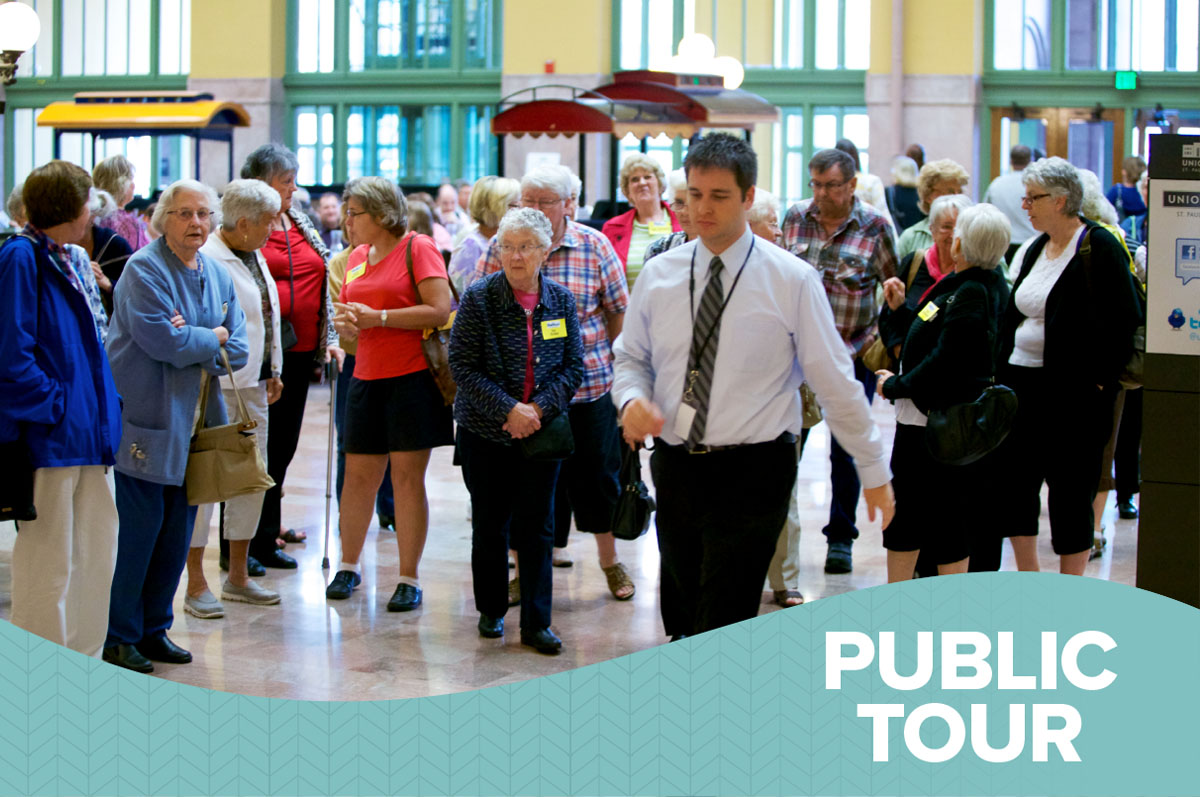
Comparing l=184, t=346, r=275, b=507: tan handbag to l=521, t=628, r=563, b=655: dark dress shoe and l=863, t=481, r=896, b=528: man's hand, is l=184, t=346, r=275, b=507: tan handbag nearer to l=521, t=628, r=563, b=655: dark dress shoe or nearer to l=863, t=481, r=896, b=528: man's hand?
l=521, t=628, r=563, b=655: dark dress shoe

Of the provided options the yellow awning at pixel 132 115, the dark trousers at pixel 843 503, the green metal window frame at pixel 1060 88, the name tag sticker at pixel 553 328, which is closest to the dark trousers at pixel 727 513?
the name tag sticker at pixel 553 328

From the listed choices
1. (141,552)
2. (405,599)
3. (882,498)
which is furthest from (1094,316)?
(141,552)

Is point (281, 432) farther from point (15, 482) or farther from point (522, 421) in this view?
point (15, 482)

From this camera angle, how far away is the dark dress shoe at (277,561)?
6.64 m

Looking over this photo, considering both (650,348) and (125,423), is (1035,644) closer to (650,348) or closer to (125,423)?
(650,348)

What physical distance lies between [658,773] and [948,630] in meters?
0.79

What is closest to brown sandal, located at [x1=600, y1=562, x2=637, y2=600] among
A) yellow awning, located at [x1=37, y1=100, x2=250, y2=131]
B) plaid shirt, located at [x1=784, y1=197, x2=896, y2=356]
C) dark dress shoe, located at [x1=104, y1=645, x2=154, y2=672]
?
plaid shirt, located at [x1=784, y1=197, x2=896, y2=356]

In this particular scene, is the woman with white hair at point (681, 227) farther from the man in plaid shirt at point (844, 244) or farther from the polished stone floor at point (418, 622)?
the polished stone floor at point (418, 622)

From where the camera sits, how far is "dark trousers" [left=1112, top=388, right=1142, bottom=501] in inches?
311

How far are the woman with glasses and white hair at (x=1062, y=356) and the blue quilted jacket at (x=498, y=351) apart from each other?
5.96 ft

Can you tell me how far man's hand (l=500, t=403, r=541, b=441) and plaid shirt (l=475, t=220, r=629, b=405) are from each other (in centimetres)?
61

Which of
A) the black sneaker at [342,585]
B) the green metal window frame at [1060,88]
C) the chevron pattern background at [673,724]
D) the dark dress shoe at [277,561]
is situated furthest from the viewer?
the green metal window frame at [1060,88]

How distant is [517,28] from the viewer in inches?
830

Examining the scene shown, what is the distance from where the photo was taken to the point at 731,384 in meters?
3.74
